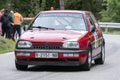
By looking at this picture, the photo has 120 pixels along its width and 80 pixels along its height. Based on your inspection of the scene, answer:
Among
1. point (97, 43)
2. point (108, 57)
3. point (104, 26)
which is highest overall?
point (97, 43)

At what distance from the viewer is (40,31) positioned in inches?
584

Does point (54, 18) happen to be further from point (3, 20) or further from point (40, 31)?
point (3, 20)

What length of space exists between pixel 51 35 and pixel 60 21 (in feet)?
3.43

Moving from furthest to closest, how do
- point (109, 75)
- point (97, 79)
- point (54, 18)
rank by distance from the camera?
point (54, 18) → point (109, 75) → point (97, 79)

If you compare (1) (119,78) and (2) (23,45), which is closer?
(1) (119,78)

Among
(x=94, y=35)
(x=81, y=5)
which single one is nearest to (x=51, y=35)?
(x=94, y=35)

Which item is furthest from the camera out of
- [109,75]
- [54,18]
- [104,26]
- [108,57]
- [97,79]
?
[104,26]

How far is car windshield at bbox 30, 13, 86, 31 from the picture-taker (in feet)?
49.8

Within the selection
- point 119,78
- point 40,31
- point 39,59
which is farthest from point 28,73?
point 119,78

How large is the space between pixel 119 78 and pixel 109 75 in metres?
0.67

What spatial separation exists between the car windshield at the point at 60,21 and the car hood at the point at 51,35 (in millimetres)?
371

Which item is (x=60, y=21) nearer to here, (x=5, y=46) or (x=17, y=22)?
(x=5, y=46)

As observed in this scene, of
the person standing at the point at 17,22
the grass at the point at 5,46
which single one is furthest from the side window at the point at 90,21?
the person standing at the point at 17,22

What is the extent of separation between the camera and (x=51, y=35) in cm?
1437
